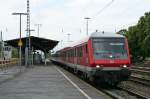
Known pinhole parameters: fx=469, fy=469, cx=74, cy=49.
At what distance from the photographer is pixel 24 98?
1764 cm

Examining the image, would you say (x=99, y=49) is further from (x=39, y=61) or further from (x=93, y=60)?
(x=39, y=61)

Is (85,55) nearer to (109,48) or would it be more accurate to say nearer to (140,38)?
(109,48)

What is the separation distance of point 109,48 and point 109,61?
0.93m

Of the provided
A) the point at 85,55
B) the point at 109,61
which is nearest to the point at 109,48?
the point at 109,61

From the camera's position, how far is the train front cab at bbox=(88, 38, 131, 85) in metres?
22.7

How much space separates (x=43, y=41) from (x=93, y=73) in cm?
4526

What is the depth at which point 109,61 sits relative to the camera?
2292cm

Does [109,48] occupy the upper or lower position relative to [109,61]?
upper

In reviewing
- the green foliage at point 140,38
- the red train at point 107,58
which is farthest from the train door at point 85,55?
the green foliage at point 140,38

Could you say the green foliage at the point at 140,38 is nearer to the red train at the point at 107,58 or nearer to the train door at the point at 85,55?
the train door at the point at 85,55

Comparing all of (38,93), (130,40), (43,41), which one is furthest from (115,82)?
(130,40)

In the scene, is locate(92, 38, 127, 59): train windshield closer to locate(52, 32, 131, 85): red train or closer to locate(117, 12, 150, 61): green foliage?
locate(52, 32, 131, 85): red train

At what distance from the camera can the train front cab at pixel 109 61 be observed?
22734mm

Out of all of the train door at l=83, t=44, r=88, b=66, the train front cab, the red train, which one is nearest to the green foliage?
the train door at l=83, t=44, r=88, b=66
